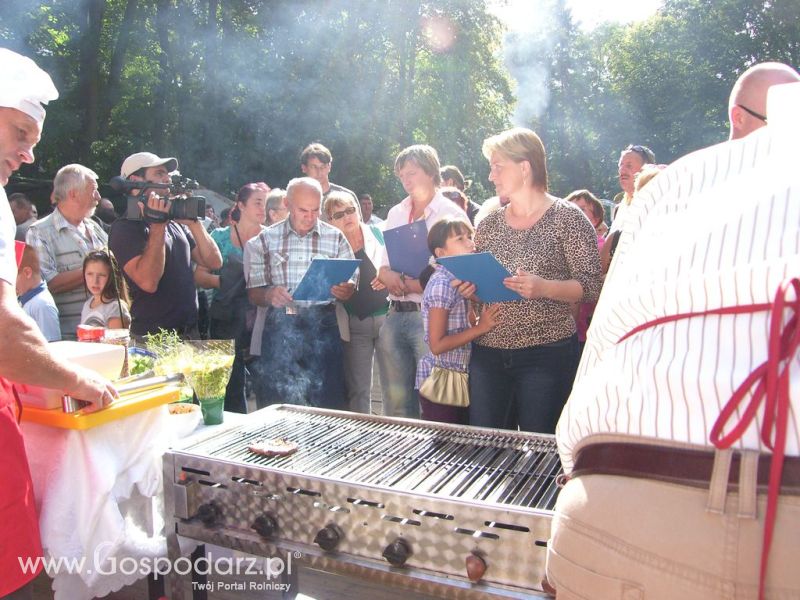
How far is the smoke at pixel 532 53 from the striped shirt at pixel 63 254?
35.6 meters

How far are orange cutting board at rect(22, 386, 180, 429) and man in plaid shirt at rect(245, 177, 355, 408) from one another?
179 centimetres

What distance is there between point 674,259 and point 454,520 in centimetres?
101

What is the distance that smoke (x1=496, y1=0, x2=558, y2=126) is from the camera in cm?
3781

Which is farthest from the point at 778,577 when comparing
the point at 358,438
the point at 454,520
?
the point at 358,438

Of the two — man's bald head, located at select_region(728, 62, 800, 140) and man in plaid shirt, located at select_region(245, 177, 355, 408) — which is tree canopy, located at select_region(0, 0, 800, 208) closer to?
man in plaid shirt, located at select_region(245, 177, 355, 408)

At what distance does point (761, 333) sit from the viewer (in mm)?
Result: 1016

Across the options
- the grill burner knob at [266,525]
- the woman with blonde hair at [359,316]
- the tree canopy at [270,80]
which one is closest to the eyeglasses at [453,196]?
the woman with blonde hair at [359,316]

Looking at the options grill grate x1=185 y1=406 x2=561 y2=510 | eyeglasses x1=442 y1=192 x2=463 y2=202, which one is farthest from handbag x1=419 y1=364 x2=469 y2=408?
eyeglasses x1=442 y1=192 x2=463 y2=202

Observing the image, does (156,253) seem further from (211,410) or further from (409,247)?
(409,247)

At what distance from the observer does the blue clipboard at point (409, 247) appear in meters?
3.92

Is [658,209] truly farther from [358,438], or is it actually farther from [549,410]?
[549,410]

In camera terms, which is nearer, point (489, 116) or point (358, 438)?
point (358, 438)

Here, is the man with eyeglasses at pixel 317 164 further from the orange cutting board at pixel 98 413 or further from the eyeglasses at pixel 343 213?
the orange cutting board at pixel 98 413

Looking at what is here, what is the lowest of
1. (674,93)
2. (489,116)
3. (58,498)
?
(58,498)
